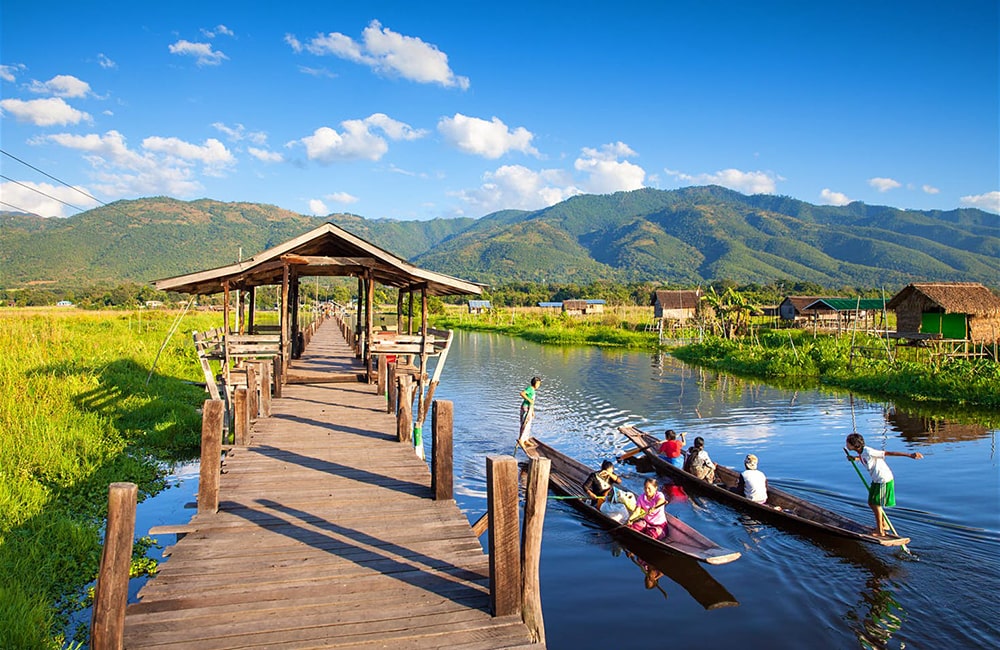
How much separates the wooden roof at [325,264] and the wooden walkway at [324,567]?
5.41m

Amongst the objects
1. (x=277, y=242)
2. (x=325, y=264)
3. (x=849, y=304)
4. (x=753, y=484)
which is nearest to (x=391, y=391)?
(x=325, y=264)

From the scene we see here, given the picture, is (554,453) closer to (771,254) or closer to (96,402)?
(96,402)

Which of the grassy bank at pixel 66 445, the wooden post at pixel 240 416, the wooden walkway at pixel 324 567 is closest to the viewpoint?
the wooden walkway at pixel 324 567

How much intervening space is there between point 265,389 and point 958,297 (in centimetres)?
3296

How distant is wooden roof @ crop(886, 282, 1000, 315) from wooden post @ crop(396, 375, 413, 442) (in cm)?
3025

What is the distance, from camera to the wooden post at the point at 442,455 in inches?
265

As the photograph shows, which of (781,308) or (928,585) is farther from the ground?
(781,308)

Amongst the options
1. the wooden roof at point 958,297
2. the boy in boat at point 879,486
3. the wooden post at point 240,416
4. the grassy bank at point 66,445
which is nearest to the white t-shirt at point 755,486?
the boy in boat at point 879,486

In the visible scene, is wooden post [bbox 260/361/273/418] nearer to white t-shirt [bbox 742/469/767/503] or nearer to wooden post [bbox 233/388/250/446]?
wooden post [bbox 233/388/250/446]

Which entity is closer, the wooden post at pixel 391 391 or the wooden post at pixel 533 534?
the wooden post at pixel 533 534

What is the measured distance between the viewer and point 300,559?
5.31 metres

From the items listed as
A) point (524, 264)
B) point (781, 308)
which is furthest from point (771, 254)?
point (781, 308)

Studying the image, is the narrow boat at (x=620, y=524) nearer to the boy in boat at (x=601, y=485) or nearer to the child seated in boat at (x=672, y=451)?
the boy in boat at (x=601, y=485)

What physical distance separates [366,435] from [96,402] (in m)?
9.02
